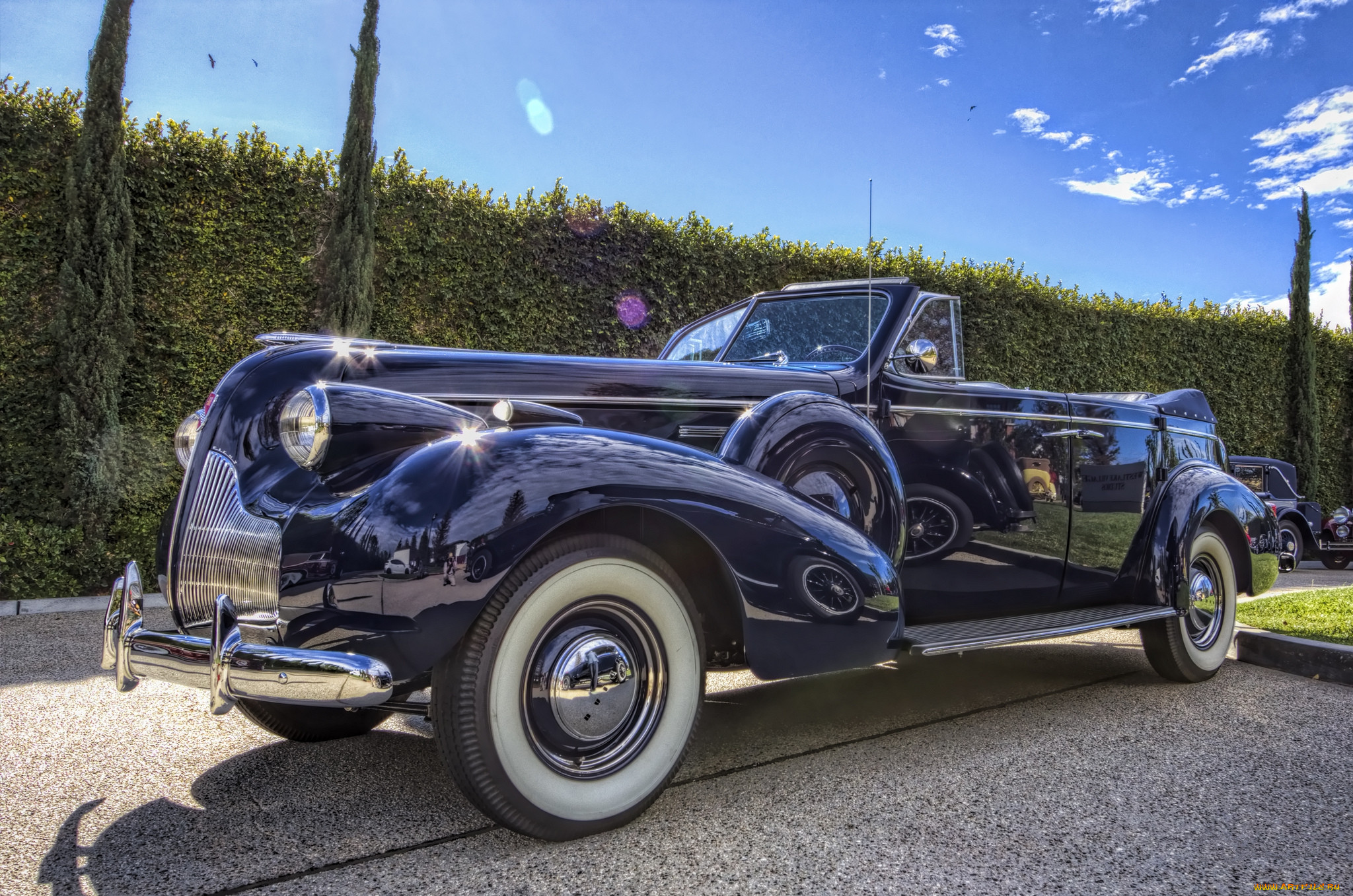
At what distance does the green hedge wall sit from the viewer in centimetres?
674

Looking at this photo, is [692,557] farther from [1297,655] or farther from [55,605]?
[55,605]

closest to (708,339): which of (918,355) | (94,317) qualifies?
(918,355)

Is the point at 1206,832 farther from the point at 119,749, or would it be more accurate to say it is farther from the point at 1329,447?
the point at 1329,447

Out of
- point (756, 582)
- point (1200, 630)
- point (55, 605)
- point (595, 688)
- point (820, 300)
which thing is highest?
point (820, 300)

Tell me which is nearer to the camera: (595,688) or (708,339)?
(595,688)

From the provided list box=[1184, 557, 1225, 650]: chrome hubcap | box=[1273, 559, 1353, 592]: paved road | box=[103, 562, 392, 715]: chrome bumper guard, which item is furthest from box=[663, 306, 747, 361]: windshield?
box=[1273, 559, 1353, 592]: paved road

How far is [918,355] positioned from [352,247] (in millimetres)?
5608

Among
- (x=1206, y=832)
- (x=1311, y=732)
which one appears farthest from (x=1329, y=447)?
(x=1206, y=832)

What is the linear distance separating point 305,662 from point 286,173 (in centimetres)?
685

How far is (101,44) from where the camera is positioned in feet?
23.6

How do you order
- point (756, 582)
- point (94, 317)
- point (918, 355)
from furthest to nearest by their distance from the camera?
1. point (94, 317)
2. point (918, 355)
3. point (756, 582)

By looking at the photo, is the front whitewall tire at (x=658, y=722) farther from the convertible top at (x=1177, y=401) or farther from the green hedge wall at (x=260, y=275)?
the green hedge wall at (x=260, y=275)

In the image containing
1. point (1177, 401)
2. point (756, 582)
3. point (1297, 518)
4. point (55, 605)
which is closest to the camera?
point (756, 582)

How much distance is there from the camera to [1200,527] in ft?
14.7
